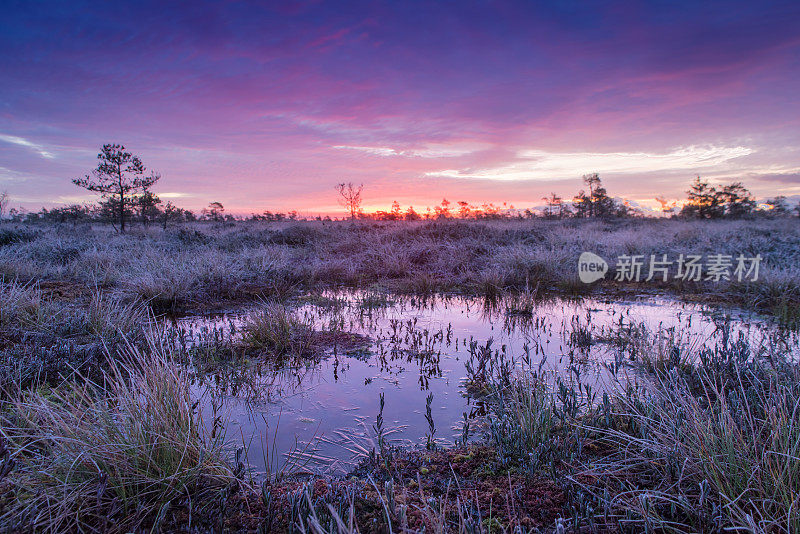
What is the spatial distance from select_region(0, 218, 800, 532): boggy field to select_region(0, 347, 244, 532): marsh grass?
0.02 meters

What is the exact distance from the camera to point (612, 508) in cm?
215

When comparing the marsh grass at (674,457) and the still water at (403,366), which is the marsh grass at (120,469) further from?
the marsh grass at (674,457)

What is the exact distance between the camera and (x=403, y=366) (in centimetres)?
492

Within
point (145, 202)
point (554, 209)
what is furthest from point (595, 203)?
point (145, 202)

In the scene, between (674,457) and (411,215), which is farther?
(411,215)

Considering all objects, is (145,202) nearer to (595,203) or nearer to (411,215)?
(411,215)

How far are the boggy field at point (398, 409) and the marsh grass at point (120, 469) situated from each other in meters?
0.02

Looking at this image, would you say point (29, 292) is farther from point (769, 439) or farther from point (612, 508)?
point (769, 439)

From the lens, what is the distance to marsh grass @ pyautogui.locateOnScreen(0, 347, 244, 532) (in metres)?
2.01

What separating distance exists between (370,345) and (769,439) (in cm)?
431

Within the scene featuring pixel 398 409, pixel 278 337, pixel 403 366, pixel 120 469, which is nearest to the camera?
pixel 120 469

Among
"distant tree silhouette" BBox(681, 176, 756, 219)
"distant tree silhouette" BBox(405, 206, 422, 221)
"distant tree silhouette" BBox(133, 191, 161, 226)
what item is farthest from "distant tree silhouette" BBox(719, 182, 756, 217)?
"distant tree silhouette" BBox(133, 191, 161, 226)

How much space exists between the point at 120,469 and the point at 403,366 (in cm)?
312

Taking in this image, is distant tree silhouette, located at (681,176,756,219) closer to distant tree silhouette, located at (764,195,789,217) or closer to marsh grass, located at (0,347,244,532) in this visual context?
distant tree silhouette, located at (764,195,789,217)
